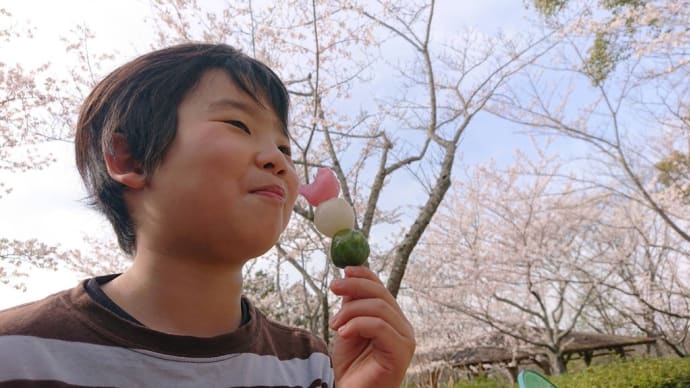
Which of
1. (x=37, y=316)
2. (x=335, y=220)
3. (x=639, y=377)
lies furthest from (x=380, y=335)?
(x=639, y=377)

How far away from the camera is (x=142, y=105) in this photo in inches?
53.4

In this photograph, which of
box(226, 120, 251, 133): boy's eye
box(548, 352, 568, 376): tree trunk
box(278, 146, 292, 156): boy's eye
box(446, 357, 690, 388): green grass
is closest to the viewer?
box(226, 120, 251, 133): boy's eye

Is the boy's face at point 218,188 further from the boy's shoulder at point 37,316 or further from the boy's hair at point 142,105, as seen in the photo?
the boy's shoulder at point 37,316

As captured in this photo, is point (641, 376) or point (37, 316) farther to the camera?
point (641, 376)

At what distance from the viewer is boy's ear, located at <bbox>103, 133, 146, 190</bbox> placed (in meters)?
1.29

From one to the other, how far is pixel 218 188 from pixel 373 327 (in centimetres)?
50

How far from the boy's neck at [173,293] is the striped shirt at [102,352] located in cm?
5

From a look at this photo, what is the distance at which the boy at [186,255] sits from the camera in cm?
111

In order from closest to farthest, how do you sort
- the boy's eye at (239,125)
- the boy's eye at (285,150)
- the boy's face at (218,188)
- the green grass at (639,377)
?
1. the boy's face at (218,188)
2. the boy's eye at (239,125)
3. the boy's eye at (285,150)
4. the green grass at (639,377)

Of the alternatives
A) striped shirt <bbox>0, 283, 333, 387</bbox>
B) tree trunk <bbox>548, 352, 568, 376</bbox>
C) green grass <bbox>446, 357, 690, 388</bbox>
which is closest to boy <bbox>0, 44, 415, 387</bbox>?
striped shirt <bbox>0, 283, 333, 387</bbox>

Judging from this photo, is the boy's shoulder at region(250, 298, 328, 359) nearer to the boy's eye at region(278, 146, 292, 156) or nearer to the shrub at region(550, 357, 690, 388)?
the boy's eye at region(278, 146, 292, 156)

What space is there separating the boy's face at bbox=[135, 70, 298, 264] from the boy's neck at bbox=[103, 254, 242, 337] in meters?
0.04

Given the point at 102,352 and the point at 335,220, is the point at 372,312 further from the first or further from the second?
the point at 102,352

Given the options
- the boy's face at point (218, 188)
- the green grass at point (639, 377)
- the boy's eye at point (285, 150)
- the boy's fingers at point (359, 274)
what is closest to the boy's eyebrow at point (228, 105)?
the boy's face at point (218, 188)
